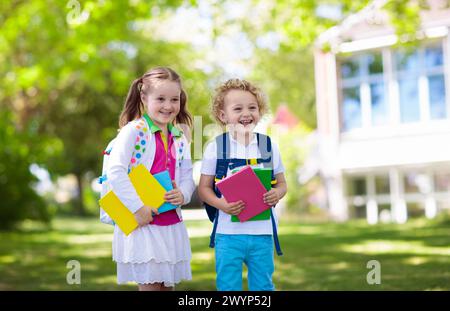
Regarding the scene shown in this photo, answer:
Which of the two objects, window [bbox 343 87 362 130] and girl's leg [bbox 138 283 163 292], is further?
window [bbox 343 87 362 130]

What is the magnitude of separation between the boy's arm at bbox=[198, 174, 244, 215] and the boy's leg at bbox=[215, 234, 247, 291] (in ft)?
0.50

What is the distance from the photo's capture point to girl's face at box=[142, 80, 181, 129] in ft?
13.1

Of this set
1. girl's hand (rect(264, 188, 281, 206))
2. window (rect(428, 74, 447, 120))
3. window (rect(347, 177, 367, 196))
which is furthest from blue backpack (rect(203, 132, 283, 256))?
window (rect(347, 177, 367, 196))

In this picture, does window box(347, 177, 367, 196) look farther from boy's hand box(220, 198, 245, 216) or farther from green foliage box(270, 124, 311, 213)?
boy's hand box(220, 198, 245, 216)

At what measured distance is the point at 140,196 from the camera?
390 cm

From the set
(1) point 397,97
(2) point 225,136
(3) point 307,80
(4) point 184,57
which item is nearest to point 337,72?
(1) point 397,97

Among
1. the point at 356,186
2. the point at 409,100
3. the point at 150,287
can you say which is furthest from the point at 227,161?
the point at 356,186

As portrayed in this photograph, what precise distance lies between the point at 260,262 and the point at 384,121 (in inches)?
658

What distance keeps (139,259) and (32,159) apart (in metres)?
12.1

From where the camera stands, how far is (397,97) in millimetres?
19703

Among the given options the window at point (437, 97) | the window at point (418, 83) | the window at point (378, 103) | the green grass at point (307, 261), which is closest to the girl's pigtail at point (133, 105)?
the green grass at point (307, 261)
